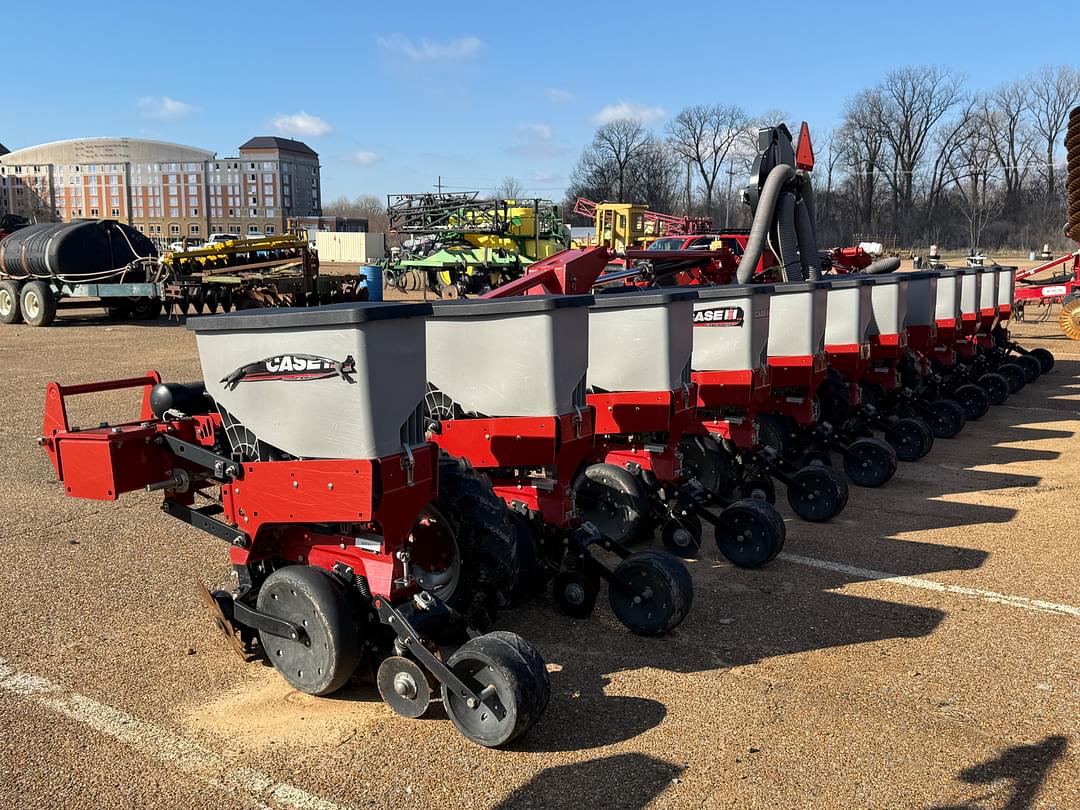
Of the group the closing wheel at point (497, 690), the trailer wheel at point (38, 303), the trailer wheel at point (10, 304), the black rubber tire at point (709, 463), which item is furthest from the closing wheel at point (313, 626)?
the trailer wheel at point (10, 304)

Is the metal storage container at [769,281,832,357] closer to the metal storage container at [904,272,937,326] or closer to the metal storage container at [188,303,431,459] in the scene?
the metal storage container at [904,272,937,326]

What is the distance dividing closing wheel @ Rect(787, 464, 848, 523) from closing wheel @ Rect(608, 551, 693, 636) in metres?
2.31

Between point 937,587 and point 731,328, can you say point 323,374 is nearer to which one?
point 937,587

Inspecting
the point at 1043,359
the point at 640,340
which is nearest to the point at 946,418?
the point at 640,340

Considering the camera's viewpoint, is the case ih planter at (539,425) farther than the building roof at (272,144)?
No

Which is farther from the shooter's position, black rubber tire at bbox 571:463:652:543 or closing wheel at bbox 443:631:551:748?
black rubber tire at bbox 571:463:652:543

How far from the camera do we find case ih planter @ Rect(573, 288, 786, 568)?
Answer: 216 inches

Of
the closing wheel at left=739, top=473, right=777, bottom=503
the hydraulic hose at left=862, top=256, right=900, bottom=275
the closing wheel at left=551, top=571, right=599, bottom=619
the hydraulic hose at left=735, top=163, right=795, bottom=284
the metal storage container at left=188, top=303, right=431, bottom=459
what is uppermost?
the hydraulic hose at left=735, top=163, right=795, bottom=284

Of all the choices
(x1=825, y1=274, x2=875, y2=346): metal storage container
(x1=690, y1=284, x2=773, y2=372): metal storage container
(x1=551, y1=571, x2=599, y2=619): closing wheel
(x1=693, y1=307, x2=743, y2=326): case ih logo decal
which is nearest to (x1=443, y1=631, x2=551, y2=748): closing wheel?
(x1=551, y1=571, x2=599, y2=619): closing wheel

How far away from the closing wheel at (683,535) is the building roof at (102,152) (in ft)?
370

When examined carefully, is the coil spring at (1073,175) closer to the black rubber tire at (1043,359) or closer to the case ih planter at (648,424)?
the black rubber tire at (1043,359)

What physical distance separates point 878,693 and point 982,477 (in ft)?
15.2

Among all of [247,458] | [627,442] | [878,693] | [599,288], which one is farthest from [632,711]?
[599,288]

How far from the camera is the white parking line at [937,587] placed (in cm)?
478
